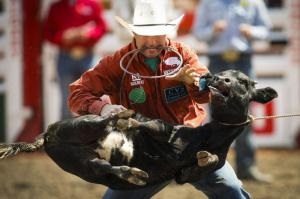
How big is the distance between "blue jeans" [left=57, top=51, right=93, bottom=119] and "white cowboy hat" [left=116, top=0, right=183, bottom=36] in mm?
3641

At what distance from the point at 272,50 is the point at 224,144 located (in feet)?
16.9

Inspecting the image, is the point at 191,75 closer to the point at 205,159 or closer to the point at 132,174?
the point at 205,159

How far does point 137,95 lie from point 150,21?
357mm

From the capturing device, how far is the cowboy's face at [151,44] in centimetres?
393

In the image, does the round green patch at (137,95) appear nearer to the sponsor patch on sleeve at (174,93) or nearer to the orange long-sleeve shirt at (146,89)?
the orange long-sleeve shirt at (146,89)

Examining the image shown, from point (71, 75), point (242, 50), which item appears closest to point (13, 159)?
point (71, 75)

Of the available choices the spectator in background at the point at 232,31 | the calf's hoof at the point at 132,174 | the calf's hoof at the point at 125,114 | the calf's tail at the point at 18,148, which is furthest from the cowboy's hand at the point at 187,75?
the spectator in background at the point at 232,31

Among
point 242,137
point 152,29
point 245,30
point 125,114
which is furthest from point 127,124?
point 242,137

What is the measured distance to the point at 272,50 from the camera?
343 inches

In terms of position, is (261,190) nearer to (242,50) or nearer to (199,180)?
(242,50)

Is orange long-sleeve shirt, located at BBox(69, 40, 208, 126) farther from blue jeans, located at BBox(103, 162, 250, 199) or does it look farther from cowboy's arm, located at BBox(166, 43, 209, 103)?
blue jeans, located at BBox(103, 162, 250, 199)

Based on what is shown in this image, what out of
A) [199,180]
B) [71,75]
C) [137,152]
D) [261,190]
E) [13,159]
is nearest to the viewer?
[137,152]

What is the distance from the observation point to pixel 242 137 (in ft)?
23.4

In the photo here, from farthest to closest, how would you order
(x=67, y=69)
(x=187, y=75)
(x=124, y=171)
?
(x=67, y=69) < (x=187, y=75) < (x=124, y=171)
